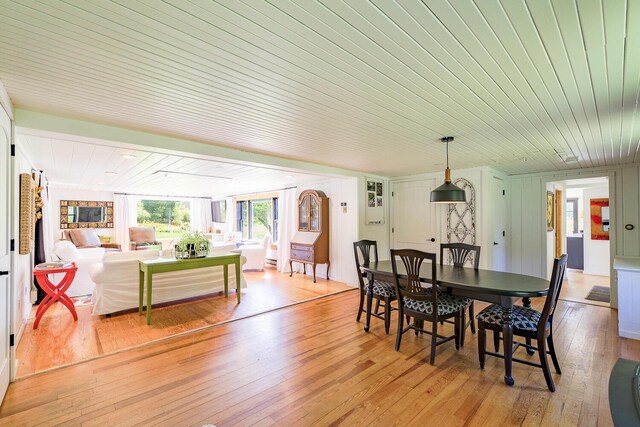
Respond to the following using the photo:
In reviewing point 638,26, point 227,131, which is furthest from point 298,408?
point 638,26

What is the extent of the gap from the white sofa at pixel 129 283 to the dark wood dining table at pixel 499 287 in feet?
9.60

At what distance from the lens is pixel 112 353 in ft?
9.61

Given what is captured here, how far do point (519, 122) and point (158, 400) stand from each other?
3.69 meters

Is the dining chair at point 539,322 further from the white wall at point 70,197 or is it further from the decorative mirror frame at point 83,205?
the decorative mirror frame at point 83,205

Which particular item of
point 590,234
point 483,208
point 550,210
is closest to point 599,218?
point 590,234

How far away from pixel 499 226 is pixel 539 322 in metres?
3.40

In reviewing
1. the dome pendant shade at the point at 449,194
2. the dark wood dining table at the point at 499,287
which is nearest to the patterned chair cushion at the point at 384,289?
the dark wood dining table at the point at 499,287

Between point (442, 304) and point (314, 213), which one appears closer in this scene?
point (442, 304)

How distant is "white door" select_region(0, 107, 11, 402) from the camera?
2.12m

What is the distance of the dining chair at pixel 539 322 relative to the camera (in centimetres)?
232

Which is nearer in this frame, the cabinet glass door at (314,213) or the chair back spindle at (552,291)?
the chair back spindle at (552,291)

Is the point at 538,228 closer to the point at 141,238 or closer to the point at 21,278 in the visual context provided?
the point at 21,278

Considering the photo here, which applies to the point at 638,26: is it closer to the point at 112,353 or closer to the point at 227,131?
the point at 227,131

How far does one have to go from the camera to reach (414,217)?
19.5 feet
